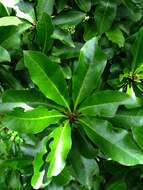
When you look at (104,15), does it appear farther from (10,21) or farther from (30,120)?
(30,120)

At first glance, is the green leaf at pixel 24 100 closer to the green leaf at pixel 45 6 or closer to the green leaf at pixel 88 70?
the green leaf at pixel 88 70

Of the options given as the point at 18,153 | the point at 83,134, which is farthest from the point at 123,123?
the point at 18,153

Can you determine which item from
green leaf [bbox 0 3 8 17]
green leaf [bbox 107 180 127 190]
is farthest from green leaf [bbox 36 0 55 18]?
green leaf [bbox 107 180 127 190]

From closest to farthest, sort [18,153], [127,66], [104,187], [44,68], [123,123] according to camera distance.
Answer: [44,68], [123,123], [127,66], [104,187], [18,153]

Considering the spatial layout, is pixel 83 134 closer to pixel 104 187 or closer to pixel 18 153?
pixel 104 187

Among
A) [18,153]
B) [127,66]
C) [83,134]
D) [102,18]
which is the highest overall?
[102,18]

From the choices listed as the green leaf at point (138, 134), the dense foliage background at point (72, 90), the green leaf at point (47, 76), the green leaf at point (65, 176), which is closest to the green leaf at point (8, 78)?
the dense foliage background at point (72, 90)

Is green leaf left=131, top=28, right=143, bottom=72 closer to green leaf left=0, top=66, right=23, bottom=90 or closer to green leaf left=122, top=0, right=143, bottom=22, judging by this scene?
green leaf left=122, top=0, right=143, bottom=22
